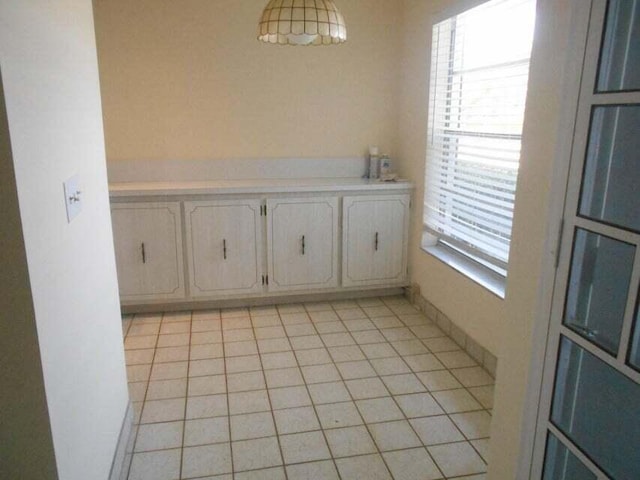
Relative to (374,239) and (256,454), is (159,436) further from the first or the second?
(374,239)

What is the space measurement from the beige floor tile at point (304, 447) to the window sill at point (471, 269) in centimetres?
123

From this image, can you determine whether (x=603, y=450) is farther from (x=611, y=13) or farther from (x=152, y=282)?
(x=152, y=282)

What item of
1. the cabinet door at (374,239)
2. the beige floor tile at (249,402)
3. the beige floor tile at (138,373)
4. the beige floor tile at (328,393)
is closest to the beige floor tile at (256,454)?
the beige floor tile at (249,402)

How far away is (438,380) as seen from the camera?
280 centimetres

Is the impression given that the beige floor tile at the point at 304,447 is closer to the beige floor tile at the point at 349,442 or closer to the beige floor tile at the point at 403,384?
the beige floor tile at the point at 349,442

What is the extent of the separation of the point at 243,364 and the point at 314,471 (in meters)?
1.00

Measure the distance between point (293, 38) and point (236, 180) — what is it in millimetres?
1594

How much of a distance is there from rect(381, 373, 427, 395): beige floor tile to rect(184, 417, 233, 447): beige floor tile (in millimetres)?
883

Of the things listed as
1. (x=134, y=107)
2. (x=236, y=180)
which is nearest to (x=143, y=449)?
(x=236, y=180)

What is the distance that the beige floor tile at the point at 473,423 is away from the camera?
2.34m

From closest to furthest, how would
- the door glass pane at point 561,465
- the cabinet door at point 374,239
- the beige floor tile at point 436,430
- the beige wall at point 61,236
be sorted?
the beige wall at point 61,236, the door glass pane at point 561,465, the beige floor tile at point 436,430, the cabinet door at point 374,239

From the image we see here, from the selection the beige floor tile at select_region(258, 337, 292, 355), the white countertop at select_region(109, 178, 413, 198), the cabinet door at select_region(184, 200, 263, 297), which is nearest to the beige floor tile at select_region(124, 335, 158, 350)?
the cabinet door at select_region(184, 200, 263, 297)

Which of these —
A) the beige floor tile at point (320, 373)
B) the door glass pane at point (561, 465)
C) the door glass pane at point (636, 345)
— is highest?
the door glass pane at point (636, 345)

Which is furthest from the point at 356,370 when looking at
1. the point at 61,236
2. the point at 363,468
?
the point at 61,236
